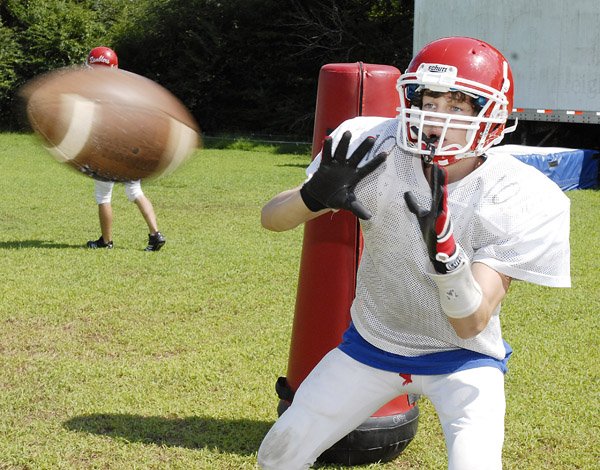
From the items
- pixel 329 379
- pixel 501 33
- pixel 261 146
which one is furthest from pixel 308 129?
pixel 329 379

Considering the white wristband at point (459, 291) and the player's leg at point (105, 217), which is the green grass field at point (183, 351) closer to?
the player's leg at point (105, 217)

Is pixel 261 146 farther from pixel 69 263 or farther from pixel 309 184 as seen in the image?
pixel 309 184

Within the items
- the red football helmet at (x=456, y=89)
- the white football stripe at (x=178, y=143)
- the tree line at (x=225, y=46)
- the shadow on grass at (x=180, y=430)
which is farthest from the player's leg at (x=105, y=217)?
the tree line at (x=225, y=46)

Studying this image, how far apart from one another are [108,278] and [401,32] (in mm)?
19464

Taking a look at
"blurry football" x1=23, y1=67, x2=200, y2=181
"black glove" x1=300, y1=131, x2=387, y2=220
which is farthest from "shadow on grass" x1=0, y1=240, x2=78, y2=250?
"black glove" x1=300, y1=131, x2=387, y2=220

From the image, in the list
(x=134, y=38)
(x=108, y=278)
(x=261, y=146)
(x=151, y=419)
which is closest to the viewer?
(x=151, y=419)

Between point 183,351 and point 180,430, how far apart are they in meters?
1.15

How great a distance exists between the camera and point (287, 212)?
2883 mm

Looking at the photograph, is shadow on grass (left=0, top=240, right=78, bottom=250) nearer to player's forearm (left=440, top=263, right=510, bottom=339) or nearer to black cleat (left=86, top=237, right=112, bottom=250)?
black cleat (left=86, top=237, right=112, bottom=250)

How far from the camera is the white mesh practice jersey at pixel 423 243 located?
2.70 meters

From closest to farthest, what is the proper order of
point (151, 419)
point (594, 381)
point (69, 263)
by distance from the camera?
point (151, 419), point (594, 381), point (69, 263)

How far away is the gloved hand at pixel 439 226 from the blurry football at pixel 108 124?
67.2 inches

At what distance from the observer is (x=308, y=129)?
25156 millimetres

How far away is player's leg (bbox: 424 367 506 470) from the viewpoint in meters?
2.58
